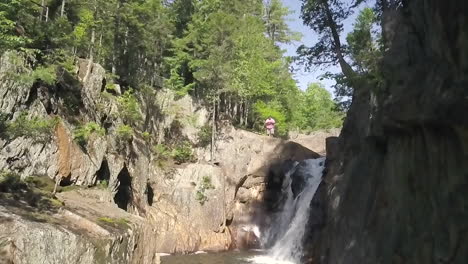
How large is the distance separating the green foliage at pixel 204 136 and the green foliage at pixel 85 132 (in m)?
13.2

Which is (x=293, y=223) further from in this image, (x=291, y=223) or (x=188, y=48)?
(x=188, y=48)

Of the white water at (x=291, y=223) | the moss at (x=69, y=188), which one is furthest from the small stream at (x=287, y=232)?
the moss at (x=69, y=188)

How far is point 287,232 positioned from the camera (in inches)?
886

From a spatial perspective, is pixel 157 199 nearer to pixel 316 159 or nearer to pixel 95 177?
pixel 95 177

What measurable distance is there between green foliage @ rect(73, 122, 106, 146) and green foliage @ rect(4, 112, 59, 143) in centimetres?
170

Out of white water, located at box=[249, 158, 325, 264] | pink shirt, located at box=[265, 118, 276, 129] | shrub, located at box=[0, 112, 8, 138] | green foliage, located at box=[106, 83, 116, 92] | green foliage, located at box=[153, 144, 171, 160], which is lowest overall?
white water, located at box=[249, 158, 325, 264]

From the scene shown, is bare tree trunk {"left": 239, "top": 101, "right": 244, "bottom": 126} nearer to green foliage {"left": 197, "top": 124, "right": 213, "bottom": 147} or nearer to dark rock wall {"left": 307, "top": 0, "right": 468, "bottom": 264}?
green foliage {"left": 197, "top": 124, "right": 213, "bottom": 147}

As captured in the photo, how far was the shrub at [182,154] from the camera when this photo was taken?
2698 centimetres

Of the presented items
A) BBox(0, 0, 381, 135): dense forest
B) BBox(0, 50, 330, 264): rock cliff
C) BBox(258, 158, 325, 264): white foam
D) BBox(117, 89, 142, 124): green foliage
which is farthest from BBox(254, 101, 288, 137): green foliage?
BBox(117, 89, 142, 124): green foliage

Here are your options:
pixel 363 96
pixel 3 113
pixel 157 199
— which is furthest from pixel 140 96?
pixel 363 96

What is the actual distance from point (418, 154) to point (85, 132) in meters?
12.5

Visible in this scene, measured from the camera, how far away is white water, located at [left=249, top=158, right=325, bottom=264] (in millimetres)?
19902

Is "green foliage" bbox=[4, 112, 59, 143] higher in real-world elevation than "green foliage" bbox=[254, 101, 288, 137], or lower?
lower

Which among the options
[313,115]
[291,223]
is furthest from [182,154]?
[313,115]
